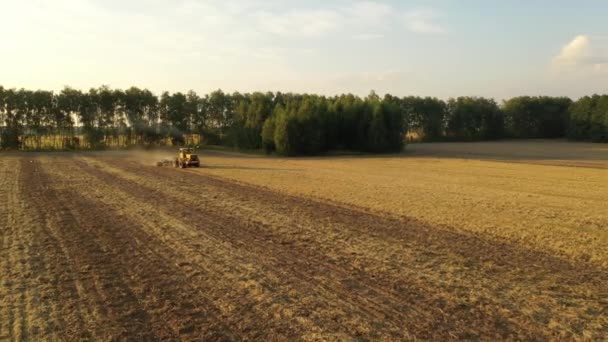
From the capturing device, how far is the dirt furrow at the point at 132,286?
258 inches

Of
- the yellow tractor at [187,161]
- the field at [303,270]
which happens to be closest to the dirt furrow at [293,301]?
the field at [303,270]

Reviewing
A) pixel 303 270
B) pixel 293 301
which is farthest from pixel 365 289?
pixel 303 270

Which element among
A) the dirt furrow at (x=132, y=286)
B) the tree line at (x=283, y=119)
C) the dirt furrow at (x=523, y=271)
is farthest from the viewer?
the tree line at (x=283, y=119)

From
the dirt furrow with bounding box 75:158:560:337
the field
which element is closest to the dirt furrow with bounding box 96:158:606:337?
the field

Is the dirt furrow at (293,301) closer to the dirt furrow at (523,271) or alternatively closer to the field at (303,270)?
the field at (303,270)

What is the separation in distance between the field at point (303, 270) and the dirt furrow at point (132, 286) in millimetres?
34

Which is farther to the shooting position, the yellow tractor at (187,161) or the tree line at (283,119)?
the tree line at (283,119)

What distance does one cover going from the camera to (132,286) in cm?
829

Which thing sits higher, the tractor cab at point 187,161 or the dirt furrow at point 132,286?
the tractor cab at point 187,161

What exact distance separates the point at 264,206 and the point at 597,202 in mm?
13641

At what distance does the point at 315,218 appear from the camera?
1520 cm

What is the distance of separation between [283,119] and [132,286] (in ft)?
185

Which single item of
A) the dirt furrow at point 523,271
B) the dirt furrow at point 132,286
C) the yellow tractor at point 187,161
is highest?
the yellow tractor at point 187,161

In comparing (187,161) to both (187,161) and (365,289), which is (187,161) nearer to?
(187,161)
